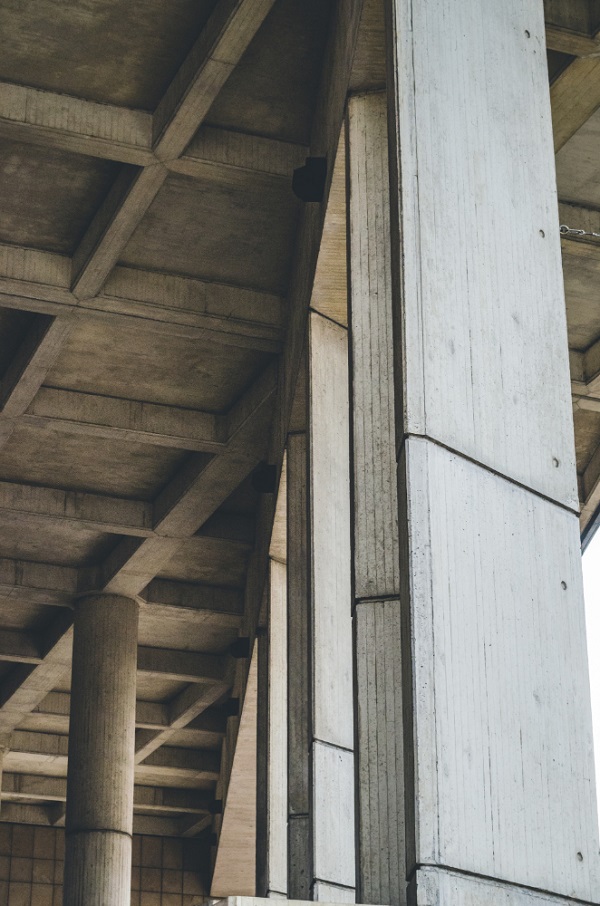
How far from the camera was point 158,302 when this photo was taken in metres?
18.1

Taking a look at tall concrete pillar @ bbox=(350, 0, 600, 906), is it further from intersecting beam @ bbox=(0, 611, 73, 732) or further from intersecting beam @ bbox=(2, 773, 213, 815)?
intersecting beam @ bbox=(2, 773, 213, 815)

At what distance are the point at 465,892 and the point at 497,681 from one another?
95cm

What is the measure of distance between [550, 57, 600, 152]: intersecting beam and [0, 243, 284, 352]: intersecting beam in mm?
4951

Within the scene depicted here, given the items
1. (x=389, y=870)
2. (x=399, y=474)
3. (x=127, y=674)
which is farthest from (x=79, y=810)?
(x=399, y=474)

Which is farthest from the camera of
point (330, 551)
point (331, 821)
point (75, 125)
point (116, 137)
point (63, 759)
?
point (63, 759)

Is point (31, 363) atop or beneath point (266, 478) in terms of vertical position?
atop

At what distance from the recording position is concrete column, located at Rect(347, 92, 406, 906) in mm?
8969

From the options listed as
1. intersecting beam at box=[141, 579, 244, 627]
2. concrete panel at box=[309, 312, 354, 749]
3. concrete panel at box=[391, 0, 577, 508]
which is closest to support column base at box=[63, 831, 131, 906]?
intersecting beam at box=[141, 579, 244, 627]

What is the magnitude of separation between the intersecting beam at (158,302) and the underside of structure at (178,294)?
0.10 ft

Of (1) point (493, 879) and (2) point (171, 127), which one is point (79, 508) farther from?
(1) point (493, 879)

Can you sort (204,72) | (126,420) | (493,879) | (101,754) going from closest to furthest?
(493,879)
(204,72)
(126,420)
(101,754)

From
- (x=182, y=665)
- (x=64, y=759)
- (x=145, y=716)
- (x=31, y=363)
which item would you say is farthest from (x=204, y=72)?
(x=64, y=759)

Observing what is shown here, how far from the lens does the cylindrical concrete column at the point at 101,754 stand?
24.8 metres

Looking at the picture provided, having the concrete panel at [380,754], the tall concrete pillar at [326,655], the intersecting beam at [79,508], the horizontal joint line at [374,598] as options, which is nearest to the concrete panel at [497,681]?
the concrete panel at [380,754]
